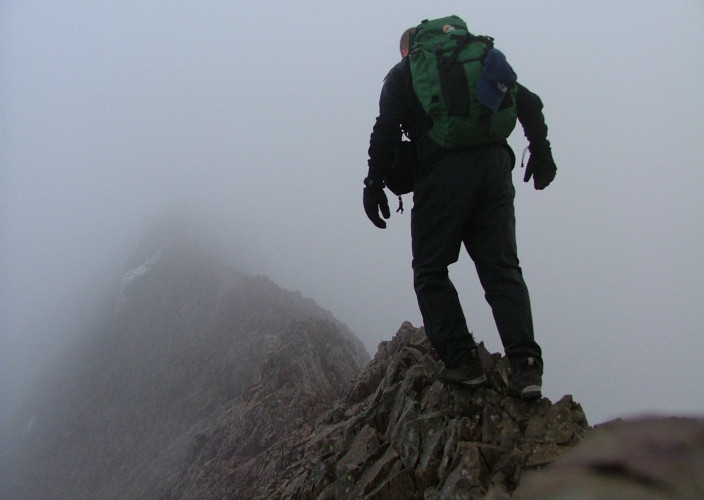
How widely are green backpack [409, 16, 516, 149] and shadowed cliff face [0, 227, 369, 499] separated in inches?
313

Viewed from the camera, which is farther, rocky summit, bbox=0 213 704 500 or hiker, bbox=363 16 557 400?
hiker, bbox=363 16 557 400

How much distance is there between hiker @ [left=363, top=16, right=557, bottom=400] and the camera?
532cm

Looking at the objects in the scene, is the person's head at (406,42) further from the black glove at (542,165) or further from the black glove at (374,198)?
the black glove at (542,165)

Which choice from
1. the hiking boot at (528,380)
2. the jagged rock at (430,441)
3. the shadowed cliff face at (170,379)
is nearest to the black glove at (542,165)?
the hiking boot at (528,380)

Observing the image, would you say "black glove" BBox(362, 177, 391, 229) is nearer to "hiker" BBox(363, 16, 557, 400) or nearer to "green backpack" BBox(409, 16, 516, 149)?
"hiker" BBox(363, 16, 557, 400)

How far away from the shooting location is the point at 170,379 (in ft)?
76.8

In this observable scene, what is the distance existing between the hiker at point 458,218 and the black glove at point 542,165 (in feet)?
0.15

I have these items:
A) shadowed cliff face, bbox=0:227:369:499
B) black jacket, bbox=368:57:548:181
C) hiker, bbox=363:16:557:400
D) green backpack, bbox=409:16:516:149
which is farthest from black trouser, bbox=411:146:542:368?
shadowed cliff face, bbox=0:227:369:499

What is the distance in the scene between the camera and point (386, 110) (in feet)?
18.2

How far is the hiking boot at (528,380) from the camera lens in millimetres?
5031

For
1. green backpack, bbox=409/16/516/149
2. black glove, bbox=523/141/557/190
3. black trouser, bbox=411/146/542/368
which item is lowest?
black trouser, bbox=411/146/542/368

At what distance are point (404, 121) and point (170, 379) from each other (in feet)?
70.4

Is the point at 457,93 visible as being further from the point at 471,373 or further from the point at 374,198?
the point at 471,373

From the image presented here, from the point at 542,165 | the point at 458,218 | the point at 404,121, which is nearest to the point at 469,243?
the point at 458,218
